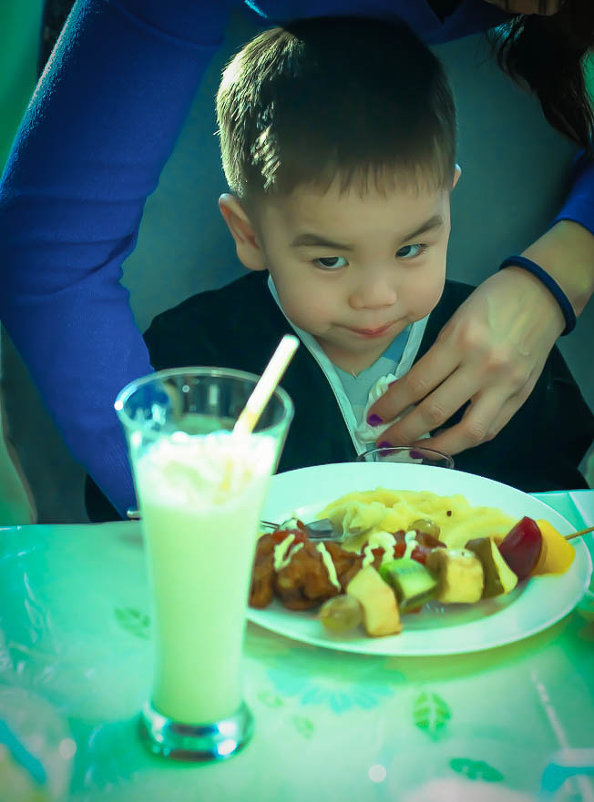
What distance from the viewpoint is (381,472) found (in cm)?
80

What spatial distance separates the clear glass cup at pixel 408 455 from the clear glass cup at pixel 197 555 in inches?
16.9

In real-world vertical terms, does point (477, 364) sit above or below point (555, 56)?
below

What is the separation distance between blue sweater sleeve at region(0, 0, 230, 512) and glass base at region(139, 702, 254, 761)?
42cm

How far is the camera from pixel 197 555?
0.47 metres

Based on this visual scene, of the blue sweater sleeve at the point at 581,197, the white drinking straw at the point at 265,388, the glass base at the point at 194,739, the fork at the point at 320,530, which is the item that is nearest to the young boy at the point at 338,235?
the blue sweater sleeve at the point at 581,197

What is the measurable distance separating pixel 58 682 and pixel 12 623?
3.1 inches

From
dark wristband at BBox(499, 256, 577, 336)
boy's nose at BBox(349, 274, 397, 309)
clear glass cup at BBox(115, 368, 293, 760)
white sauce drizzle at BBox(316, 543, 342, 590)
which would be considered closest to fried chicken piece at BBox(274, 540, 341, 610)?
white sauce drizzle at BBox(316, 543, 342, 590)

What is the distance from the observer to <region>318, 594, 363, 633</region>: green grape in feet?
1.88

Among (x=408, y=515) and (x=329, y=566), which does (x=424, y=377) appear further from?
(x=329, y=566)

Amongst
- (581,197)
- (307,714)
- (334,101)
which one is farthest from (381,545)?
(581,197)

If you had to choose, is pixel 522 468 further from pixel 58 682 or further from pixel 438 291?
pixel 58 682

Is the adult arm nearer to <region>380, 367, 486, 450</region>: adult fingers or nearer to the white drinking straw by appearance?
<region>380, 367, 486, 450</region>: adult fingers

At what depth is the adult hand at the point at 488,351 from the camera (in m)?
0.94

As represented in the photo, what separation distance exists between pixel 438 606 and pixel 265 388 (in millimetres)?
247
